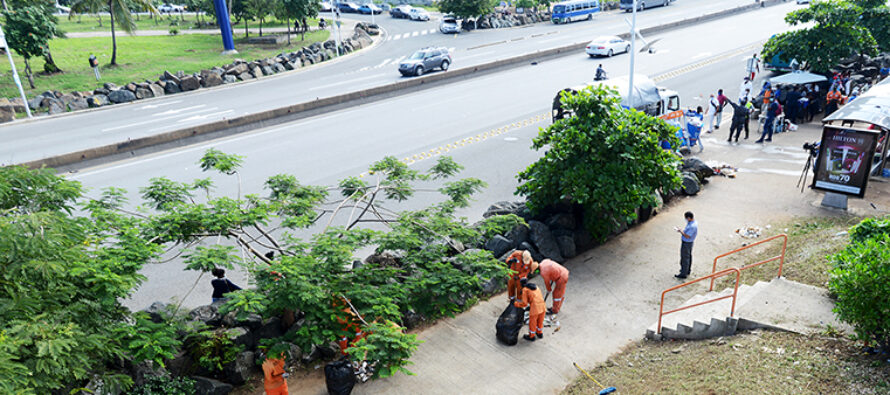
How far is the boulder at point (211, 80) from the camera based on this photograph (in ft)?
99.6

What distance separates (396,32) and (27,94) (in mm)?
30434

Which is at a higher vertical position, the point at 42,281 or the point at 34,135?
the point at 42,281

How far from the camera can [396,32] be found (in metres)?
52.0

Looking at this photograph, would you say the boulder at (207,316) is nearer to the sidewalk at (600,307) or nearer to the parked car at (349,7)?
the sidewalk at (600,307)

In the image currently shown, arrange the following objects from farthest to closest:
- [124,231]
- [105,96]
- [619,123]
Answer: [105,96] → [619,123] → [124,231]

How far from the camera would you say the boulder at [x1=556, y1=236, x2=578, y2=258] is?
40.2ft

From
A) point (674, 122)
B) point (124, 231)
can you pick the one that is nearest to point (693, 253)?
point (674, 122)

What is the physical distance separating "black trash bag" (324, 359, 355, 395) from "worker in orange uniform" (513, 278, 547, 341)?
295 centimetres

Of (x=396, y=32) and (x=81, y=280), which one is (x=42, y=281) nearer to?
(x=81, y=280)

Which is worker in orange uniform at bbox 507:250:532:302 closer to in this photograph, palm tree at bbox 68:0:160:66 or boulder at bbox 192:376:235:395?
boulder at bbox 192:376:235:395

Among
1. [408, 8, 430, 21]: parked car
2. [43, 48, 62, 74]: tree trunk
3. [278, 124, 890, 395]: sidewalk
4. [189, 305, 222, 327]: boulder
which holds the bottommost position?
[278, 124, 890, 395]: sidewalk

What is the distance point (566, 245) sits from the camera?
40.1 feet

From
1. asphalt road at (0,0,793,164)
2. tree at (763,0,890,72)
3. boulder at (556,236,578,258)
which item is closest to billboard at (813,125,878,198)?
boulder at (556,236,578,258)

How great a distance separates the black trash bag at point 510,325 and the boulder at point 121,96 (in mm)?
24607
